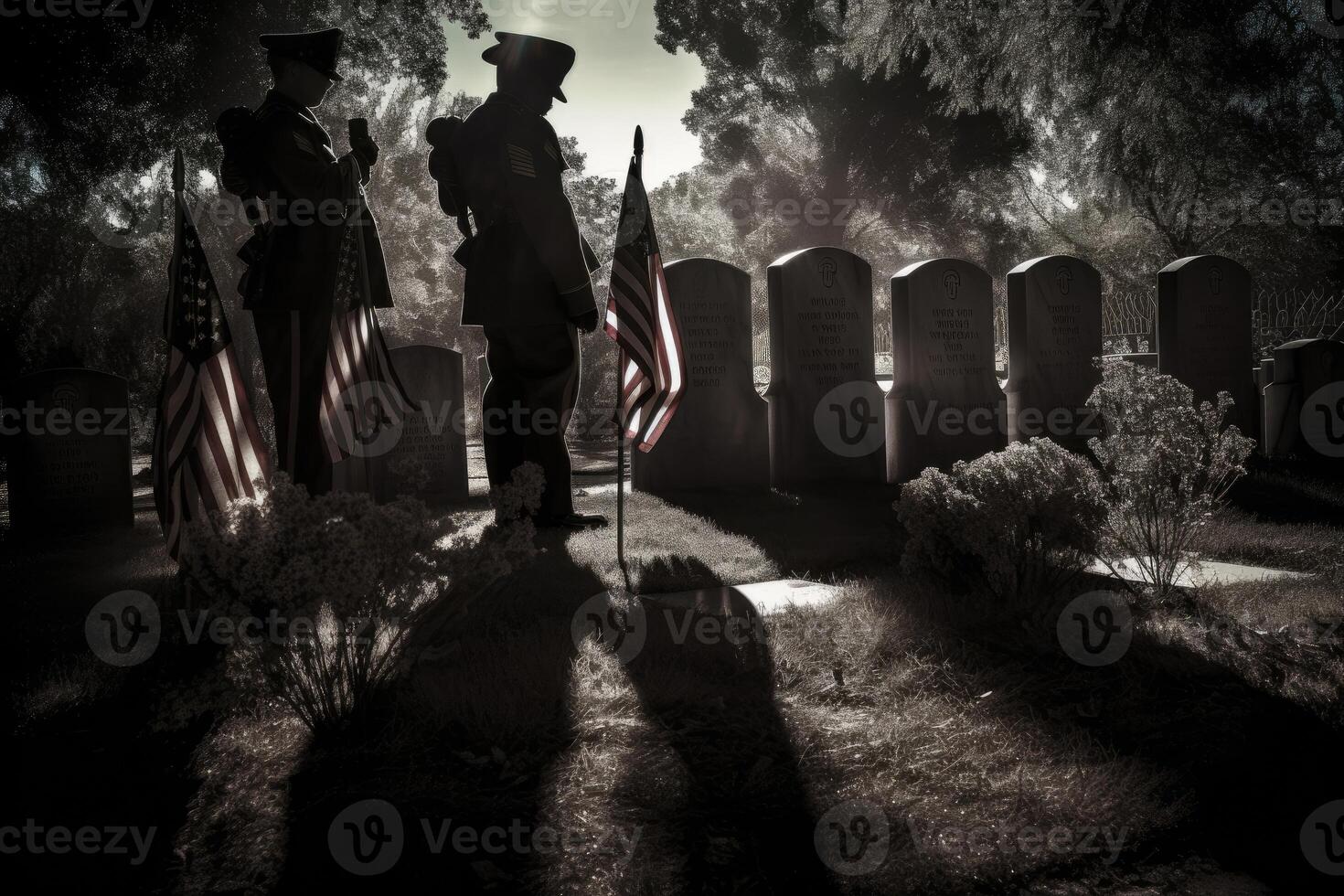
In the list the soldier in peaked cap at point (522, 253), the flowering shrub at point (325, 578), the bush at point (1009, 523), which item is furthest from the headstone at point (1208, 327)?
the flowering shrub at point (325, 578)

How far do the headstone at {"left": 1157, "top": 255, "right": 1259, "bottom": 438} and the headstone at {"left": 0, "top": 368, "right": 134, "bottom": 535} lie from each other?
1023 centimetres

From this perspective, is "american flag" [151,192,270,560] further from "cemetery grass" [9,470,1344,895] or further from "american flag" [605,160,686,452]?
"american flag" [605,160,686,452]

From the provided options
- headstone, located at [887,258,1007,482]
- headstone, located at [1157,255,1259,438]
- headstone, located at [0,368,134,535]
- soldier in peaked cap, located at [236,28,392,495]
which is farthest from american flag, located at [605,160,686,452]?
headstone, located at [1157,255,1259,438]

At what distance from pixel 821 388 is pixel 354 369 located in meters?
5.59

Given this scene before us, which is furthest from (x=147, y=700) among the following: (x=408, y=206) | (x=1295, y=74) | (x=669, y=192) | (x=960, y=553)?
(x=669, y=192)

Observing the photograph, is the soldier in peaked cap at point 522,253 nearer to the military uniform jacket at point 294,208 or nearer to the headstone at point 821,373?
the military uniform jacket at point 294,208

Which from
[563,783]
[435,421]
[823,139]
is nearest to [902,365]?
[435,421]

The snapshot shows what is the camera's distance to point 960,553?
464 cm

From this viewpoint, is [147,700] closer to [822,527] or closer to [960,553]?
[960,553]

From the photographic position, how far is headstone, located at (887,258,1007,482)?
909 cm

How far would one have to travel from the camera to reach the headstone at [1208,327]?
10000 millimetres

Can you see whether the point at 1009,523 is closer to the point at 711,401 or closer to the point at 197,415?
the point at 197,415

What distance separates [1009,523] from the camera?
4.43 meters

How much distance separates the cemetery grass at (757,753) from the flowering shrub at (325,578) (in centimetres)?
16
